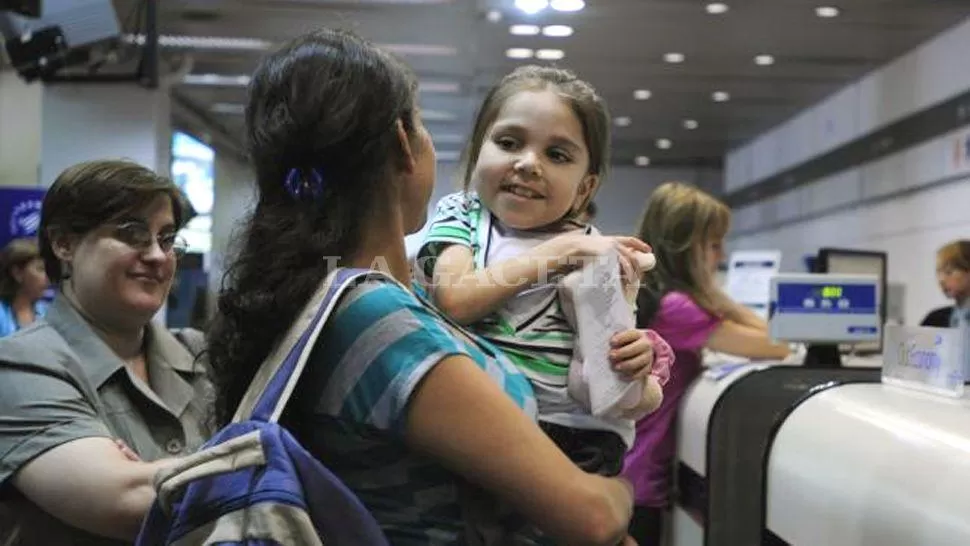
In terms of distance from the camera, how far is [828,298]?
245cm

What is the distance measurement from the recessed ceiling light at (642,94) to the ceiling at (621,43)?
0.16ft

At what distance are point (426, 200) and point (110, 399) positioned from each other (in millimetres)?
711

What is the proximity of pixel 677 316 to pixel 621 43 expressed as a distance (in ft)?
18.8

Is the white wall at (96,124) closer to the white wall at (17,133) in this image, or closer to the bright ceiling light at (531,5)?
the white wall at (17,133)

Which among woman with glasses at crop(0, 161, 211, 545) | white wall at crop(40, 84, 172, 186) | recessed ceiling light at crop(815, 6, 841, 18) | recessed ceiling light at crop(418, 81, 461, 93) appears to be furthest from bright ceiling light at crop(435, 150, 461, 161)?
recessed ceiling light at crop(418, 81, 461, 93)

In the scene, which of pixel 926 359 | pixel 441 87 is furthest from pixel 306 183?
pixel 441 87

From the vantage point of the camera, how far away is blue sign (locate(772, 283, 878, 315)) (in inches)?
95.2

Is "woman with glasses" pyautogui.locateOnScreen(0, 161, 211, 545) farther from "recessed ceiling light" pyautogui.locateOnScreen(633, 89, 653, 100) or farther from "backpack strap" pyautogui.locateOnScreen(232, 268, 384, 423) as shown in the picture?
"recessed ceiling light" pyautogui.locateOnScreen(633, 89, 653, 100)

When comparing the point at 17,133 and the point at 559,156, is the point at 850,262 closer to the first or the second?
the point at 559,156

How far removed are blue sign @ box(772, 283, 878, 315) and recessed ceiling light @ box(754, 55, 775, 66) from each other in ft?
20.5

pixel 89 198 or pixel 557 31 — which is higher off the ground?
pixel 557 31

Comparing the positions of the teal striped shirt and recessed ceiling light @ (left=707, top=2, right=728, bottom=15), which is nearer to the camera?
the teal striped shirt

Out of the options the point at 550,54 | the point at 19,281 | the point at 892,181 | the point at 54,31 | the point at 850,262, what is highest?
the point at 550,54

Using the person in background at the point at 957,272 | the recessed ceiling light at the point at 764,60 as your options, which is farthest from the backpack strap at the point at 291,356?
the recessed ceiling light at the point at 764,60
